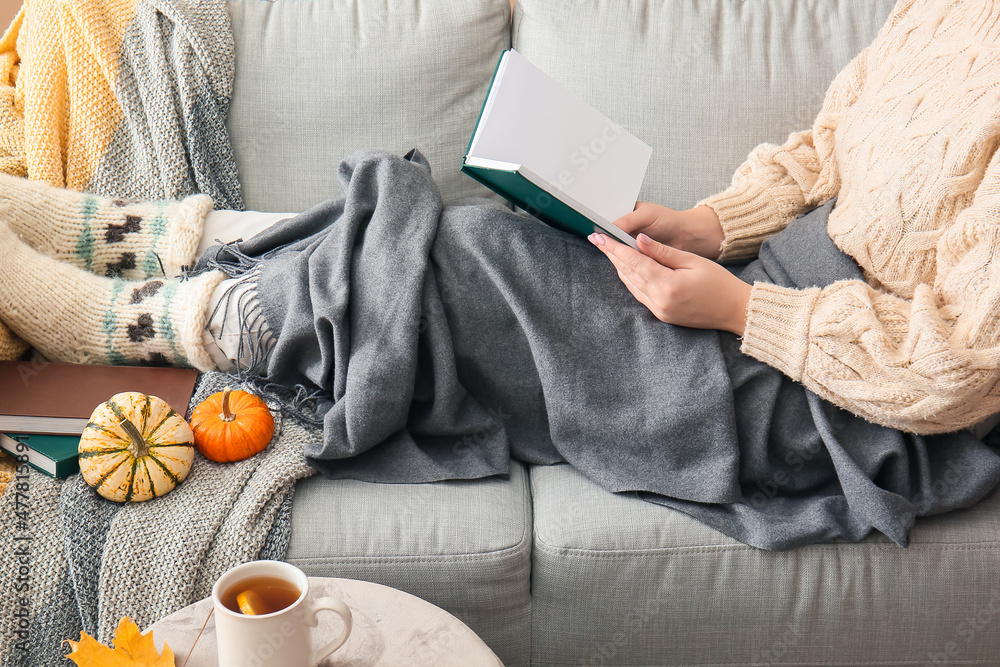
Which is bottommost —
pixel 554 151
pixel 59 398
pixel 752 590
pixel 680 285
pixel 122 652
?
pixel 752 590

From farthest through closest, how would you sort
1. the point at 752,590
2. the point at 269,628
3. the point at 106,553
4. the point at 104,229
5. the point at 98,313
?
1. the point at 104,229
2. the point at 98,313
3. the point at 752,590
4. the point at 106,553
5. the point at 269,628

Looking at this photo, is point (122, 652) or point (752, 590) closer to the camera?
point (122, 652)

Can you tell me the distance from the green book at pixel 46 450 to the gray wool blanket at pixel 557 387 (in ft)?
0.87

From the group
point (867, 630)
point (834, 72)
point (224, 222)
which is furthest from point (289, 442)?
point (834, 72)

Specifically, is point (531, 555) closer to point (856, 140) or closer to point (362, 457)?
point (362, 457)

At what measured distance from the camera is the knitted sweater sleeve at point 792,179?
118 cm

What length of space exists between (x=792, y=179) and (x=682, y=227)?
0.20m

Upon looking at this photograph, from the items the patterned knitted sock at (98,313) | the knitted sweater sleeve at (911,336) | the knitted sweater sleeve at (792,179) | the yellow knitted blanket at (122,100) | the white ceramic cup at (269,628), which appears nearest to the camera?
the white ceramic cup at (269,628)

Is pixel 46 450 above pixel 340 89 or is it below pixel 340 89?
below

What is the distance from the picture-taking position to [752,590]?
0.96 m

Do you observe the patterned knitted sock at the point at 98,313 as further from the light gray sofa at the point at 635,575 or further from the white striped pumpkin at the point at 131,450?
the light gray sofa at the point at 635,575

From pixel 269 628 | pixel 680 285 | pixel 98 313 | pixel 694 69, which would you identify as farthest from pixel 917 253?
pixel 98 313

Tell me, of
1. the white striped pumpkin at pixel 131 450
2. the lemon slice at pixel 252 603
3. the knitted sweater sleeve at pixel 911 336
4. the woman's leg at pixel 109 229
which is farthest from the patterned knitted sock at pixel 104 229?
the knitted sweater sleeve at pixel 911 336

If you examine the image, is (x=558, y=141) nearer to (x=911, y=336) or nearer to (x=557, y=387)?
(x=557, y=387)
